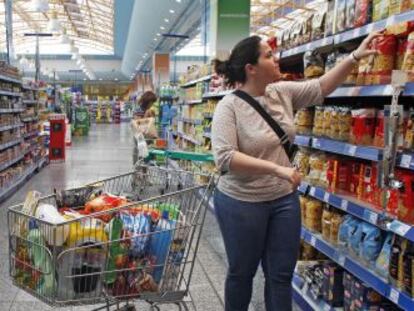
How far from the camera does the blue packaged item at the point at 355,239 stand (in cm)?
289

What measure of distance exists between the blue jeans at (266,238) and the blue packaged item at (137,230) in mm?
347

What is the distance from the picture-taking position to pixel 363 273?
2717mm

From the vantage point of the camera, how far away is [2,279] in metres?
→ 4.21

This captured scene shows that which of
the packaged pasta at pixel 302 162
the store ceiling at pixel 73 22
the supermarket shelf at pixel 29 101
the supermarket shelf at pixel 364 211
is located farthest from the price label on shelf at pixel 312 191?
the store ceiling at pixel 73 22

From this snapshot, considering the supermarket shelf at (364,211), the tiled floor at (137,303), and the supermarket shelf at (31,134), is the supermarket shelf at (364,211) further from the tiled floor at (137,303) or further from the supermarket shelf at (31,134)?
the supermarket shelf at (31,134)

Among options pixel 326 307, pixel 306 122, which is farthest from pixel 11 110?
pixel 326 307

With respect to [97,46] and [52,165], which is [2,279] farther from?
[97,46]

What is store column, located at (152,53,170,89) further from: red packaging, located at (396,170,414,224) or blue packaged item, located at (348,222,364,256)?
red packaging, located at (396,170,414,224)

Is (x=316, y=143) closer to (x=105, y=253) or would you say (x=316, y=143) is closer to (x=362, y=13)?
(x=362, y=13)

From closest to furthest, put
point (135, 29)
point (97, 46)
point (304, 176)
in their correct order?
point (304, 176), point (135, 29), point (97, 46)

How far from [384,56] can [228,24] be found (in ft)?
17.3

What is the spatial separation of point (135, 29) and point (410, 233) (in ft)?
68.4

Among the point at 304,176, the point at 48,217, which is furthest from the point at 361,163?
Result: the point at 48,217

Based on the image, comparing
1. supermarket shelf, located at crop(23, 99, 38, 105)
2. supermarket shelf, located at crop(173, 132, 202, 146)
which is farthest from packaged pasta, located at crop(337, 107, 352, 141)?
supermarket shelf, located at crop(23, 99, 38, 105)
